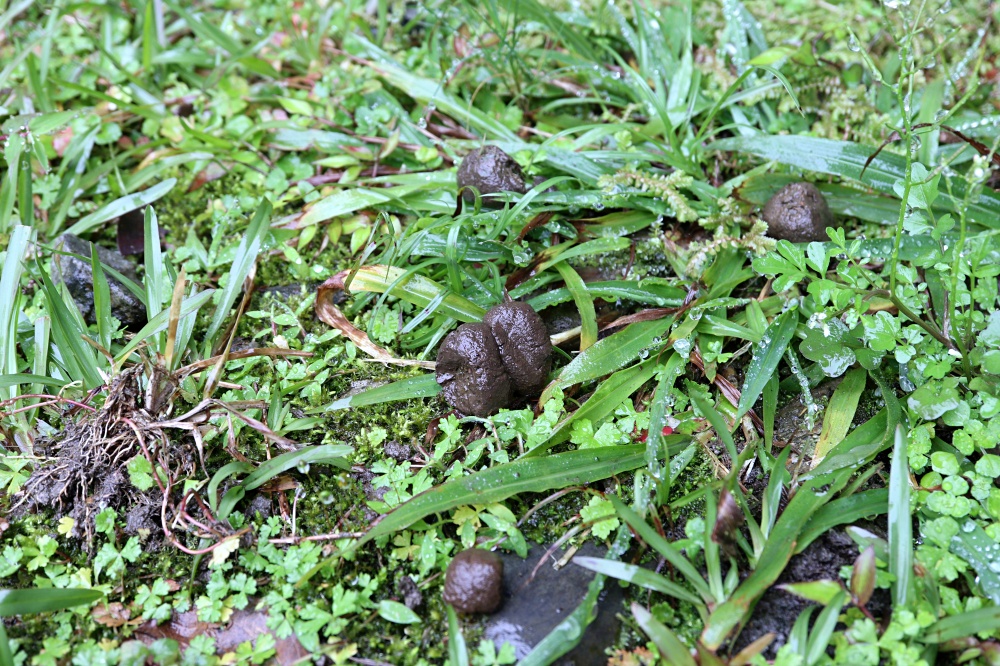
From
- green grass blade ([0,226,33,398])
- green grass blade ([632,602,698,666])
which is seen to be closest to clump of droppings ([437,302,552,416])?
green grass blade ([632,602,698,666])

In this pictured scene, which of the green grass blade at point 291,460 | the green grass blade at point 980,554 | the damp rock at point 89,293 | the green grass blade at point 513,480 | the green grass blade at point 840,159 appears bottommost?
the green grass blade at point 980,554

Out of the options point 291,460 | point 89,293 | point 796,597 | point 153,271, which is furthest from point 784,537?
point 89,293

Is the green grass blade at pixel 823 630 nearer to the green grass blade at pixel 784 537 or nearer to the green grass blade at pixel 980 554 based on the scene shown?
the green grass blade at pixel 784 537

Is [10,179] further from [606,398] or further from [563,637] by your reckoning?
[563,637]

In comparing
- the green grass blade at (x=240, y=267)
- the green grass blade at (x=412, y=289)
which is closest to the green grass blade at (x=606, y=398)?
the green grass blade at (x=412, y=289)

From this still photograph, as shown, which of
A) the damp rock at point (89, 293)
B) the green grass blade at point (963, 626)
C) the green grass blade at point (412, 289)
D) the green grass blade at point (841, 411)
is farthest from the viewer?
the damp rock at point (89, 293)

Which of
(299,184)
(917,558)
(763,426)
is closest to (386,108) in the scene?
(299,184)

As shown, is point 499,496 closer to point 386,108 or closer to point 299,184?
point 299,184
